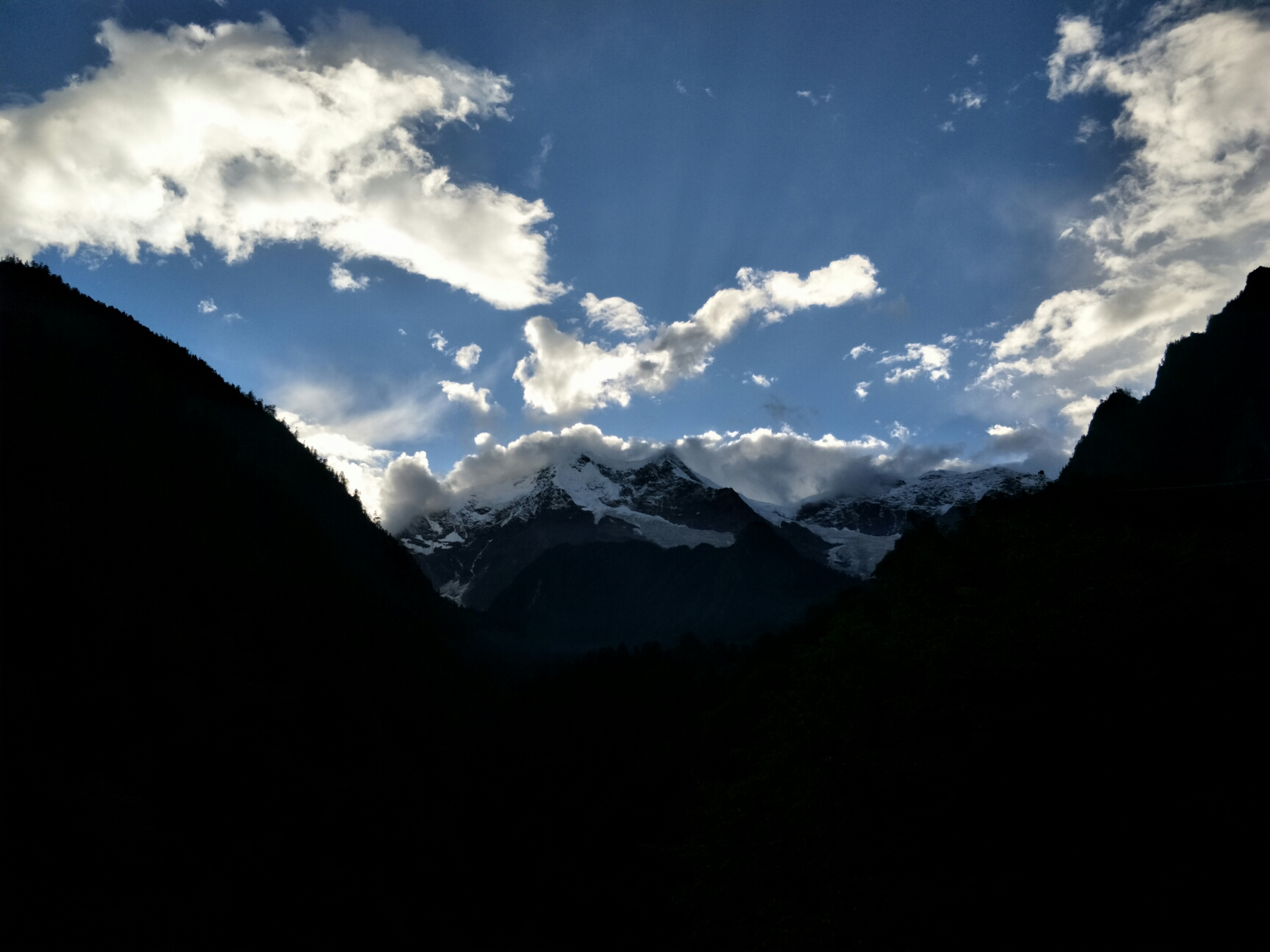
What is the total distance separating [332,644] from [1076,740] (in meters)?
79.5

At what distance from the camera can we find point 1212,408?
101 metres

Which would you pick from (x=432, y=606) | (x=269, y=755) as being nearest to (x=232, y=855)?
(x=269, y=755)

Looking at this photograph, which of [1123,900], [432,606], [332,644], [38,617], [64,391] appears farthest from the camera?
[432,606]

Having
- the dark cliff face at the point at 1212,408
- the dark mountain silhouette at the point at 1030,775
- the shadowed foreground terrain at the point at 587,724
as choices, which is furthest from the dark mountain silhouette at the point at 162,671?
the dark cliff face at the point at 1212,408

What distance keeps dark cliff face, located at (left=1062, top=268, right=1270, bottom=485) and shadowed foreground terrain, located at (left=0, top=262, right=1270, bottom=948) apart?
0.64 metres

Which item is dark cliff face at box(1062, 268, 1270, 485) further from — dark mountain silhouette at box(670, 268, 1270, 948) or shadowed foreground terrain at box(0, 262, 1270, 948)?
dark mountain silhouette at box(670, 268, 1270, 948)

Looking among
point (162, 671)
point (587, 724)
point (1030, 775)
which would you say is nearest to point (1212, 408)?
point (587, 724)

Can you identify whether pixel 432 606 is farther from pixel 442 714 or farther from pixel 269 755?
pixel 269 755

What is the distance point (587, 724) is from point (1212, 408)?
341 ft

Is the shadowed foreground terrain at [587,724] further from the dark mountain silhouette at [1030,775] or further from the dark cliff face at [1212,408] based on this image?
the dark cliff face at [1212,408]

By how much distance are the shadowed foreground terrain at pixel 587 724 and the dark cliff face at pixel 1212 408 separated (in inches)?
25.3

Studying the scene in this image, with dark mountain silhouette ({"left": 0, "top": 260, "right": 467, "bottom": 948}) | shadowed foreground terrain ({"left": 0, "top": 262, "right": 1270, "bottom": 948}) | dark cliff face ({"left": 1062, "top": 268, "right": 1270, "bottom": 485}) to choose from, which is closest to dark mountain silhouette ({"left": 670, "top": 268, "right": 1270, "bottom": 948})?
shadowed foreground terrain ({"left": 0, "top": 262, "right": 1270, "bottom": 948})

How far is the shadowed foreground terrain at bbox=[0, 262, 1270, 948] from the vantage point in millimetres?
18016

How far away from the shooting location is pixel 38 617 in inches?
1812
